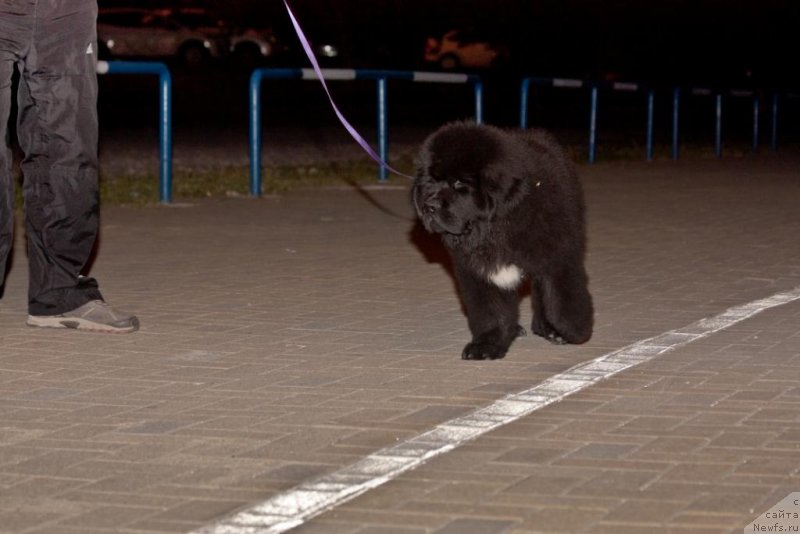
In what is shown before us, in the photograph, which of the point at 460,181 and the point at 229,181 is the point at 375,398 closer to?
the point at 460,181

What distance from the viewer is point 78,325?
7.54 meters

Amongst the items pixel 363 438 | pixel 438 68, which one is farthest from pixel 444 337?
pixel 438 68

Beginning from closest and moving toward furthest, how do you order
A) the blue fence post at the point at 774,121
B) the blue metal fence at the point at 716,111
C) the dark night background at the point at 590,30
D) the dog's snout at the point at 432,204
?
1. the dog's snout at the point at 432,204
2. the blue metal fence at the point at 716,111
3. the blue fence post at the point at 774,121
4. the dark night background at the point at 590,30

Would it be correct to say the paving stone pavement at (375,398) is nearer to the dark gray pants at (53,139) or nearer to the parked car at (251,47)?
the dark gray pants at (53,139)

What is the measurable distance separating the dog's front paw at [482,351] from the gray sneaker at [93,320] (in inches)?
68.4

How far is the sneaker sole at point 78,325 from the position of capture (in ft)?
24.5

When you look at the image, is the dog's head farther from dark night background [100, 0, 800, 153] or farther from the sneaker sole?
dark night background [100, 0, 800, 153]

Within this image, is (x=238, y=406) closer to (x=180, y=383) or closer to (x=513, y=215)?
(x=180, y=383)

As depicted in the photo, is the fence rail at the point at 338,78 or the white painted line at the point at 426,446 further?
the fence rail at the point at 338,78

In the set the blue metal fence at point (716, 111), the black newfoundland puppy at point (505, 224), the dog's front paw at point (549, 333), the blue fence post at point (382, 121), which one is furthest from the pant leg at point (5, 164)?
the blue metal fence at point (716, 111)

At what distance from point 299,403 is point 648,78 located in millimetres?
45178

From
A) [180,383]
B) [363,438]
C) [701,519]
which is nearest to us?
[701,519]

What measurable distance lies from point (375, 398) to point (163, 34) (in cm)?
3648

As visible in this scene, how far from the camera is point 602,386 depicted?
20.0 ft
